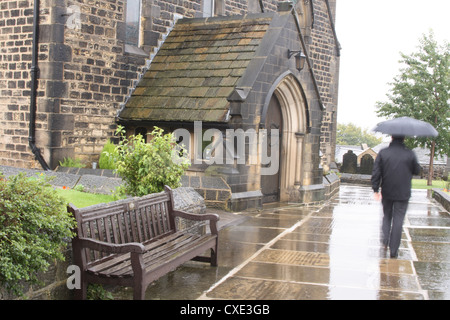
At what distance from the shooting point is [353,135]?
359 ft

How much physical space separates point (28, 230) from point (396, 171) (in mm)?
5352

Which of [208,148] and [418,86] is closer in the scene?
[208,148]

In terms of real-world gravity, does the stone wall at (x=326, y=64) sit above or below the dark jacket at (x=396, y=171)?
above

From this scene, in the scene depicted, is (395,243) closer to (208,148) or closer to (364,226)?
(364,226)

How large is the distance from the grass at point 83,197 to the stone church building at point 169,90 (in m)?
2.59

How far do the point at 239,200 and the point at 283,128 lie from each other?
3.60 m

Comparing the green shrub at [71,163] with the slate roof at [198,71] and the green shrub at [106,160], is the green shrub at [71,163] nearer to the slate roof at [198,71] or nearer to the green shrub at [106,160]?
the green shrub at [106,160]

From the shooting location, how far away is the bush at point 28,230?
4504 millimetres

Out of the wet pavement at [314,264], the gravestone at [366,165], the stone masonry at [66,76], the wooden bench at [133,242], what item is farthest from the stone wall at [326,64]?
the wooden bench at [133,242]

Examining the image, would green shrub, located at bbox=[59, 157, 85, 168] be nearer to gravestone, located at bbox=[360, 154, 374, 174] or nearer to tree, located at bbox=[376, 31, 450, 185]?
gravestone, located at bbox=[360, 154, 374, 174]

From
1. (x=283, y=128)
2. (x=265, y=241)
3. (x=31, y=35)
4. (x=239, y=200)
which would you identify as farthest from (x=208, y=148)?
(x=31, y=35)

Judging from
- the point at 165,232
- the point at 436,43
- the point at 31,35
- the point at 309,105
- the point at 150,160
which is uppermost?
the point at 436,43

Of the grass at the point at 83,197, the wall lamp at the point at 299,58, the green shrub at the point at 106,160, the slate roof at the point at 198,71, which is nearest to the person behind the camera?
the grass at the point at 83,197

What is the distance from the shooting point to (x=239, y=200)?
482 inches
